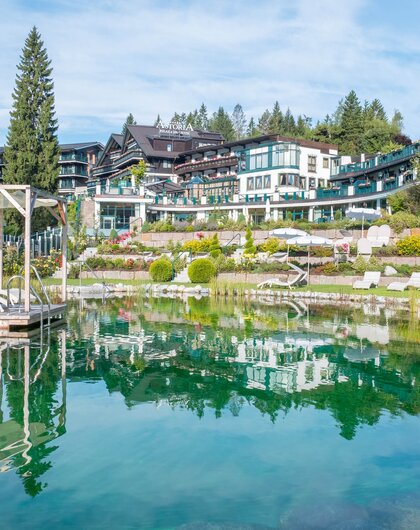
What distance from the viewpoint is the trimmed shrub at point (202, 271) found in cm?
2762

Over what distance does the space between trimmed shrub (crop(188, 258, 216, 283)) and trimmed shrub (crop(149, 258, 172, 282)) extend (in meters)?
1.54

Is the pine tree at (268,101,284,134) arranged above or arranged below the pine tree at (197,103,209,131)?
below

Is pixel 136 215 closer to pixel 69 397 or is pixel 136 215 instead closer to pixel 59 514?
pixel 69 397

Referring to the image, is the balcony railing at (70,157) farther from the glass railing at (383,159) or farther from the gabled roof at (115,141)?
the glass railing at (383,159)

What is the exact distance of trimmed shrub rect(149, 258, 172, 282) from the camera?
28.8 meters

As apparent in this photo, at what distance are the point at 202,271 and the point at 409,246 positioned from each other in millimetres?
9786

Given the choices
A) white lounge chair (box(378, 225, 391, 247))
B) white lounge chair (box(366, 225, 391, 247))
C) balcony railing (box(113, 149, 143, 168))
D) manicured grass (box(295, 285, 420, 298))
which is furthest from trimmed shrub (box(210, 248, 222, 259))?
balcony railing (box(113, 149, 143, 168))

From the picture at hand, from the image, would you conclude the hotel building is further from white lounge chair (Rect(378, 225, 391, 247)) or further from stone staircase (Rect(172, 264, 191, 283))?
white lounge chair (Rect(378, 225, 391, 247))

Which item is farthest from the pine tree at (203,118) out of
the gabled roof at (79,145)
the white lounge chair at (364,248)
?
the white lounge chair at (364,248)

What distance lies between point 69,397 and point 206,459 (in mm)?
2996

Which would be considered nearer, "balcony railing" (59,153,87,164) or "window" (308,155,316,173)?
"window" (308,155,316,173)

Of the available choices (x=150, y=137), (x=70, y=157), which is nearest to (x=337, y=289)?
(x=150, y=137)

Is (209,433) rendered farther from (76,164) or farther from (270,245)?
(76,164)

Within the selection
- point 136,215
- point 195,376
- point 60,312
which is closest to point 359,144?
point 136,215
